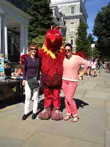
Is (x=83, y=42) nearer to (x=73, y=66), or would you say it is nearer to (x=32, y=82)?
→ (x=73, y=66)

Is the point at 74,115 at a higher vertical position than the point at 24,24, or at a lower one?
lower

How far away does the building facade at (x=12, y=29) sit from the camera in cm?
1472

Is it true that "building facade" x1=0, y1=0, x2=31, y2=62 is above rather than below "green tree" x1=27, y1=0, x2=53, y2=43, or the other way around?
below

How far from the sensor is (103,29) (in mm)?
33125

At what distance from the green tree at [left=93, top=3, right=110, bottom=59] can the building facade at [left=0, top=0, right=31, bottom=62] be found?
Answer: 17393mm

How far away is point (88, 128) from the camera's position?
422 centimetres

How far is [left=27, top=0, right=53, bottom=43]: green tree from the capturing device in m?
27.6

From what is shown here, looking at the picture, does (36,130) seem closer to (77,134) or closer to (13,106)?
(77,134)

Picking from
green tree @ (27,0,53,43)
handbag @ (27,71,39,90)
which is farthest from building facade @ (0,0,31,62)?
handbag @ (27,71,39,90)

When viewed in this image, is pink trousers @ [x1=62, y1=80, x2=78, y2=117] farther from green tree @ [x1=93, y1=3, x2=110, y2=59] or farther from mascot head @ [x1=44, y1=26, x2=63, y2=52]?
green tree @ [x1=93, y1=3, x2=110, y2=59]

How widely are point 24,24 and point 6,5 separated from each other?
11.0 ft

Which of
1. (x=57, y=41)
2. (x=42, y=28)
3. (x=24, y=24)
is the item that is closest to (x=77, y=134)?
(x=57, y=41)

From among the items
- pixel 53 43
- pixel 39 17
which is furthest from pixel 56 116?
pixel 39 17

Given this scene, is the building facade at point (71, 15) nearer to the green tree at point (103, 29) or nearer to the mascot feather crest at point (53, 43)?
the green tree at point (103, 29)
